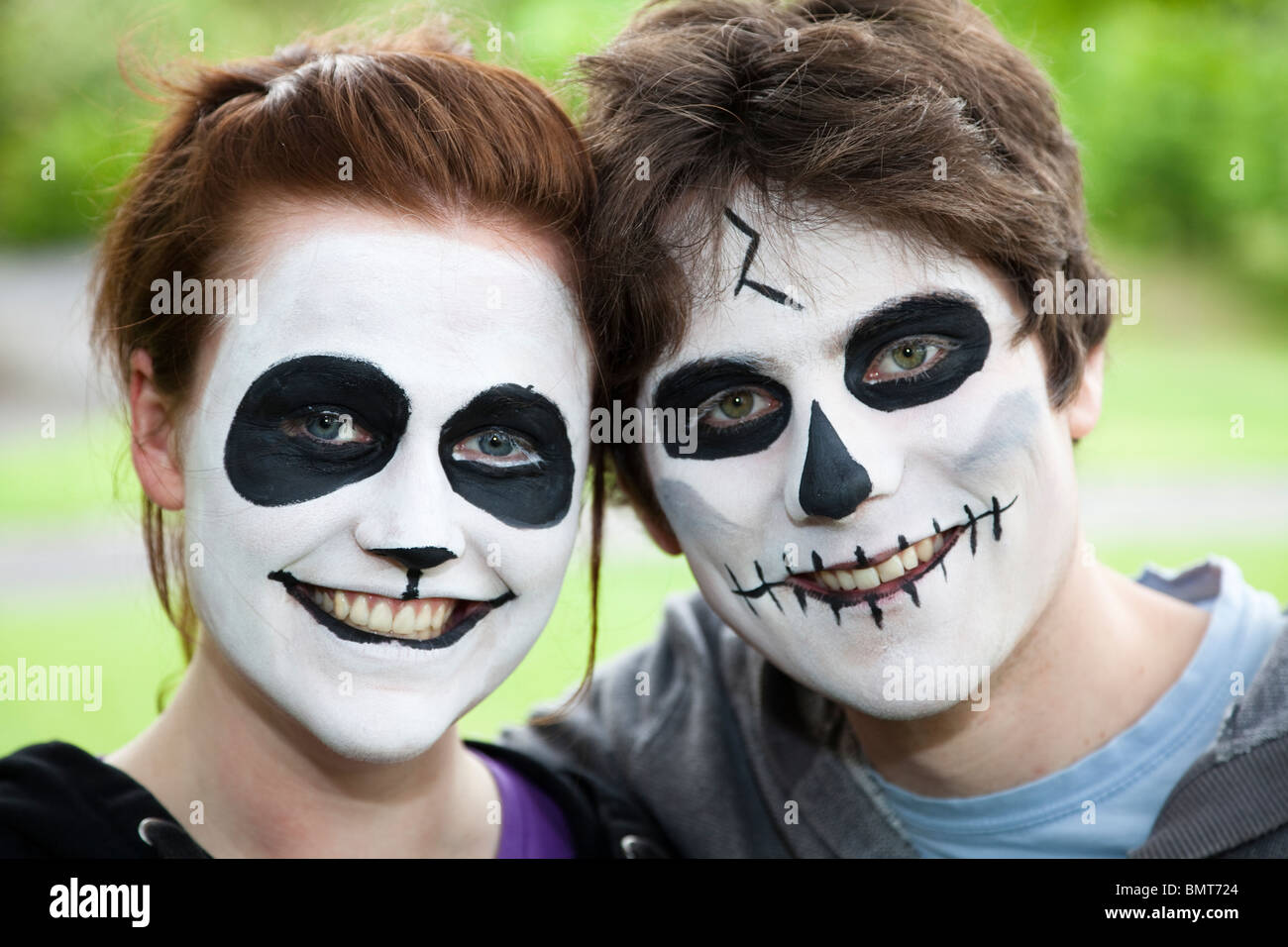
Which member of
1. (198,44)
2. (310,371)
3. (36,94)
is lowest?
(310,371)

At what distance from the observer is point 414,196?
2209 millimetres

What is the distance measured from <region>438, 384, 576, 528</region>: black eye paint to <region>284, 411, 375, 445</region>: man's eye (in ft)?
0.47

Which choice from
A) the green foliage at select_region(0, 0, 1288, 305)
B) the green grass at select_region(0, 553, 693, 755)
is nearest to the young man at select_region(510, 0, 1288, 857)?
the green grass at select_region(0, 553, 693, 755)

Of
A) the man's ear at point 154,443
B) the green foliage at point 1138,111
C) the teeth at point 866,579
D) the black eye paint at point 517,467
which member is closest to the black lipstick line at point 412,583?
the black eye paint at point 517,467

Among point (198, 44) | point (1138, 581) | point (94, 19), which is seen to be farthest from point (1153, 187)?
point (198, 44)

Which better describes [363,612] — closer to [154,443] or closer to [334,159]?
[154,443]

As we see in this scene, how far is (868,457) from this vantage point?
2195mm

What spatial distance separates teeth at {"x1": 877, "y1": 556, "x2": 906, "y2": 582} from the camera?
7.42 feet

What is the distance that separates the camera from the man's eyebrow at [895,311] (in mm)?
2217

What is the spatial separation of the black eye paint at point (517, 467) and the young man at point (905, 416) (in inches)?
8.0

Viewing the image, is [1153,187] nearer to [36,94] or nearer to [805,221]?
[36,94]

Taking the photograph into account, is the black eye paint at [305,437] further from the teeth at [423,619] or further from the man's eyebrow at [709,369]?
the man's eyebrow at [709,369]

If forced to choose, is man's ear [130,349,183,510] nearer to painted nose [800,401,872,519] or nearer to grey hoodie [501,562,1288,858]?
grey hoodie [501,562,1288,858]
